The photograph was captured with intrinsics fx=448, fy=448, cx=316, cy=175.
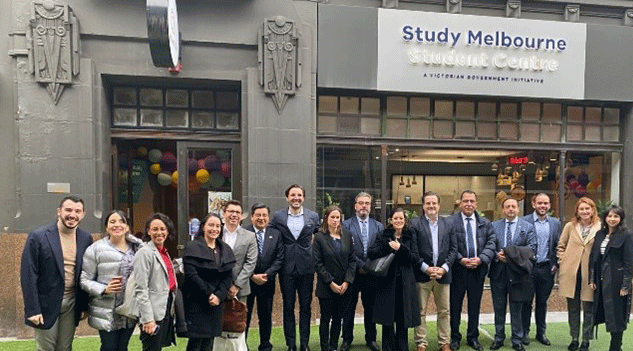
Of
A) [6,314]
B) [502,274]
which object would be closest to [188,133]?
[6,314]

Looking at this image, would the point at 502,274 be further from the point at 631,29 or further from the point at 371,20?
the point at 631,29

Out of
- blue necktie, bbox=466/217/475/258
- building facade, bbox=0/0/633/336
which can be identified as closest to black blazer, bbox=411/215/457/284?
blue necktie, bbox=466/217/475/258

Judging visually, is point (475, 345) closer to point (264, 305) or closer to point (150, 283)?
point (264, 305)

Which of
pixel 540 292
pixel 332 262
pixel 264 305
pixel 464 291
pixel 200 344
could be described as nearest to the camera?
pixel 200 344

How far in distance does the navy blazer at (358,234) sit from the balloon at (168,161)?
345 cm

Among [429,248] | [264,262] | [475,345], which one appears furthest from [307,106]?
[475,345]

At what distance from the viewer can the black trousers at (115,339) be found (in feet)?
13.4

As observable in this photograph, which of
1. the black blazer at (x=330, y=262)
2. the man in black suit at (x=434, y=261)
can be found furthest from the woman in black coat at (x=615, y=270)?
the black blazer at (x=330, y=262)

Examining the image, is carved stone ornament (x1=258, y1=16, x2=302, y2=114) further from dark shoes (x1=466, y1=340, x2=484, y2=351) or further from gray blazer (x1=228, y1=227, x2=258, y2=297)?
dark shoes (x1=466, y1=340, x2=484, y2=351)

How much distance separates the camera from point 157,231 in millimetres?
4078

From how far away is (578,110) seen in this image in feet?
26.9

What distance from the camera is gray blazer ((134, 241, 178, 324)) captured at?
393 cm

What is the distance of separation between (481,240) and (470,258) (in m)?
0.29

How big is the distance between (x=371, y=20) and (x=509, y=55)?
244 centimetres
